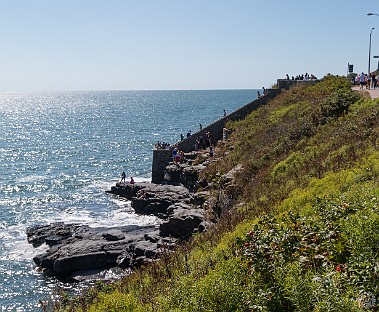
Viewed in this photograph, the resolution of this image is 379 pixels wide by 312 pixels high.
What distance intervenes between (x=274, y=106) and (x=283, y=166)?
1956cm

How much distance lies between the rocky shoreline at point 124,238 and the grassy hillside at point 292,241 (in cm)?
358

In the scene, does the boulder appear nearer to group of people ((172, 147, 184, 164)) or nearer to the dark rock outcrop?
the dark rock outcrop

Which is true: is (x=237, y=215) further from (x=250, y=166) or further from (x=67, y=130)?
(x=67, y=130)

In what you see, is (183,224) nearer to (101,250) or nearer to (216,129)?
(101,250)

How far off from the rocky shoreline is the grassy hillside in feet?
11.8

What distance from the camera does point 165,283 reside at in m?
12.3

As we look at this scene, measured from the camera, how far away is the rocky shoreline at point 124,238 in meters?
25.6

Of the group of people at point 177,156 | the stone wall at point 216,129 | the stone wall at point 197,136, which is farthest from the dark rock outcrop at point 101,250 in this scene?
the stone wall at point 216,129

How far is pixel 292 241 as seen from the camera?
9984 millimetres

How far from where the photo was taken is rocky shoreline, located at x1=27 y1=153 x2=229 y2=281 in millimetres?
25578

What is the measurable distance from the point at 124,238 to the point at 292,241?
65.4 feet

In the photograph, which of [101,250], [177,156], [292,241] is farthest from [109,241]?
[292,241]

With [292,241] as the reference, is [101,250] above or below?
below

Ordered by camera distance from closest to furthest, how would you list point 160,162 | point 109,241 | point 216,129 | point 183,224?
point 183,224
point 109,241
point 160,162
point 216,129
